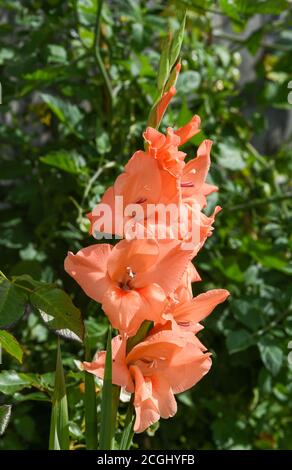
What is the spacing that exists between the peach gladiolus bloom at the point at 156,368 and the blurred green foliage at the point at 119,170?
608 mm

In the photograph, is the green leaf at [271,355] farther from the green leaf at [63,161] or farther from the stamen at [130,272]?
the stamen at [130,272]

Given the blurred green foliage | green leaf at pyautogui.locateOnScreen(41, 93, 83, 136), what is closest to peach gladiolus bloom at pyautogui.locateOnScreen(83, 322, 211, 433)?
the blurred green foliage

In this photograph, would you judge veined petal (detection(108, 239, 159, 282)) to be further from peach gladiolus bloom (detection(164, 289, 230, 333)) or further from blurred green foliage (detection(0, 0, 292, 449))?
blurred green foliage (detection(0, 0, 292, 449))

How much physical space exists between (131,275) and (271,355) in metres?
0.84

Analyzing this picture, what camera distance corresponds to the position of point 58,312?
98 centimetres

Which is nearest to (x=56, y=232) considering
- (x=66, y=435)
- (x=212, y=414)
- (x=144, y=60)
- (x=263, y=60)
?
(x=144, y=60)

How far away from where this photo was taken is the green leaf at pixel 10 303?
977 mm

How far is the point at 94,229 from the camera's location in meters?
0.93

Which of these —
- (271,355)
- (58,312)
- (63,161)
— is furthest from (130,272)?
(271,355)

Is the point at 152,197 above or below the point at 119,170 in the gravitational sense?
below

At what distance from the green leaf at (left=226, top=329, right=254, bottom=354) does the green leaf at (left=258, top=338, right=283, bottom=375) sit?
26 millimetres

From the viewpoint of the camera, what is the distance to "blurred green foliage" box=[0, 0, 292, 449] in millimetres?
1729

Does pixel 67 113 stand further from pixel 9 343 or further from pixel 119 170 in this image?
pixel 9 343

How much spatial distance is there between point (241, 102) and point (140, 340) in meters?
1.26
